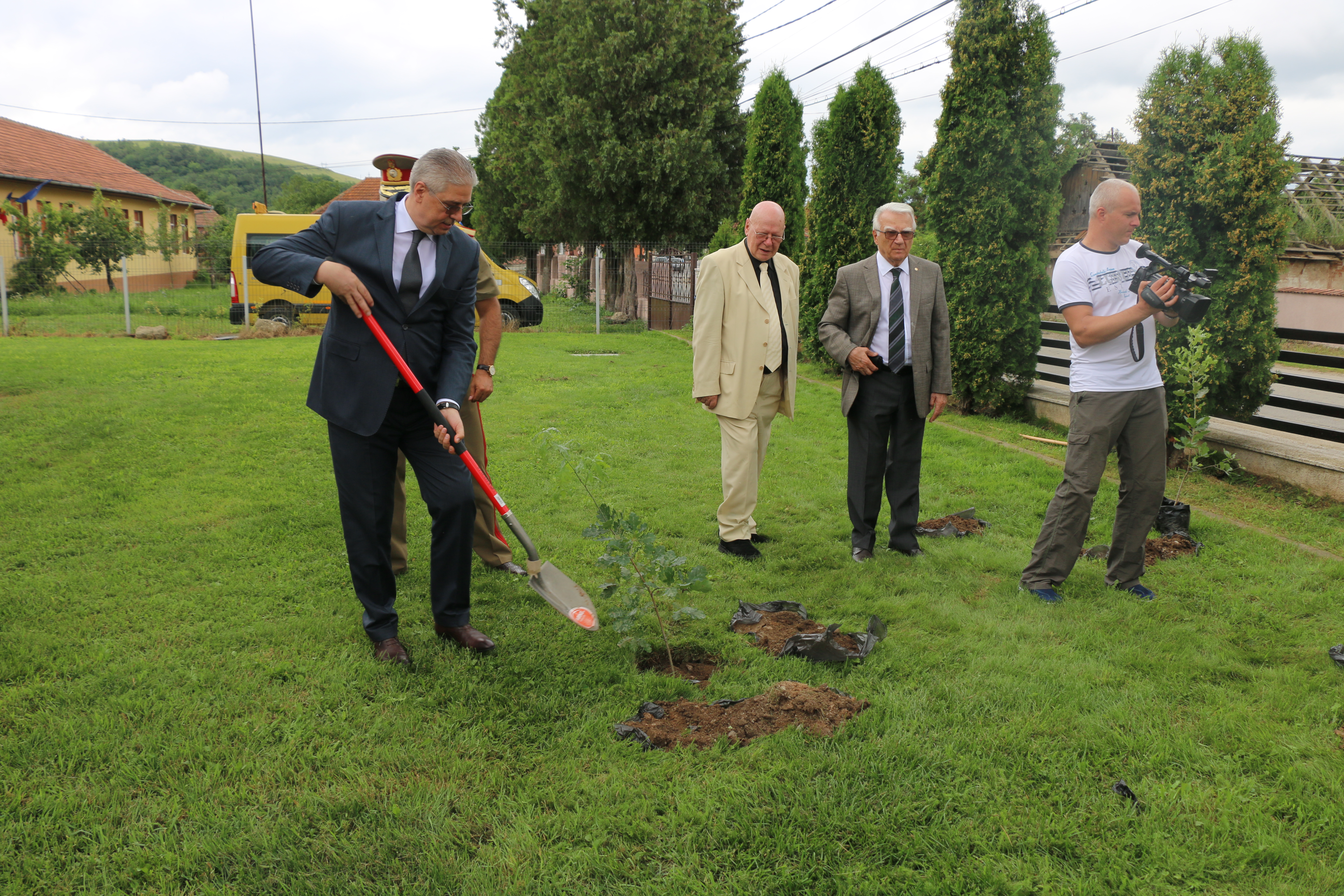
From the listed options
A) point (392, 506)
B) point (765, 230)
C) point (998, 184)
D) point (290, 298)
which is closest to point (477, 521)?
point (392, 506)

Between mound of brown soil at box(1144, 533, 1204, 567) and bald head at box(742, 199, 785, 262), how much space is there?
2.73m

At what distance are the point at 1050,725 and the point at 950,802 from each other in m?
0.66

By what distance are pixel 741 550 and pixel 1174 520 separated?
2762 mm

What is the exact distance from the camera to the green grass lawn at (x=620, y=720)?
2305 mm

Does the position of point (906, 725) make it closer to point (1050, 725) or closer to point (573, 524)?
point (1050, 725)

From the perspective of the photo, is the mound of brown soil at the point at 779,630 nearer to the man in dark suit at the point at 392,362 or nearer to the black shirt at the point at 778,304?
the man in dark suit at the point at 392,362

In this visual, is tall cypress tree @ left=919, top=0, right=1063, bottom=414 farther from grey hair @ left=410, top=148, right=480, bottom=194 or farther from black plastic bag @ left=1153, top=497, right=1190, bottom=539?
grey hair @ left=410, top=148, right=480, bottom=194

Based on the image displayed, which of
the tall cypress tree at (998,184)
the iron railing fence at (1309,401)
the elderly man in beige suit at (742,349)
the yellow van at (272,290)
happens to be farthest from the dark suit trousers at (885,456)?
the yellow van at (272,290)

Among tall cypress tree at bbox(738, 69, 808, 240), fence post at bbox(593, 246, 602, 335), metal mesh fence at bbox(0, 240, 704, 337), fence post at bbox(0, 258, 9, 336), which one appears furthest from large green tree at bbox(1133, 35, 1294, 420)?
fence post at bbox(0, 258, 9, 336)

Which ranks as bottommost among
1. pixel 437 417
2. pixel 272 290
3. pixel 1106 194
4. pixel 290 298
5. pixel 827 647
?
pixel 827 647

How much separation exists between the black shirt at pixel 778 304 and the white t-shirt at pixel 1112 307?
4.87ft

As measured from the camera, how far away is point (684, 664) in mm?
3572

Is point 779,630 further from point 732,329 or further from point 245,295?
point 245,295

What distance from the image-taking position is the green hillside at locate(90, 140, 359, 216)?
6919 centimetres
